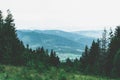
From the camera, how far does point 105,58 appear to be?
59.2m

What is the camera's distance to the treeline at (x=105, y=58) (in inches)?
1972

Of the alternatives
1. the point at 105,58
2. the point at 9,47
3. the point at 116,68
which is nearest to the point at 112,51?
the point at 105,58

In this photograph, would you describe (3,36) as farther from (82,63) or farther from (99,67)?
(82,63)

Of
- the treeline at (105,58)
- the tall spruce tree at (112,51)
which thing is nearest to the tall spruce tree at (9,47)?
the treeline at (105,58)

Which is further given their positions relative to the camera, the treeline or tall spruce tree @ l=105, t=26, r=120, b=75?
tall spruce tree @ l=105, t=26, r=120, b=75

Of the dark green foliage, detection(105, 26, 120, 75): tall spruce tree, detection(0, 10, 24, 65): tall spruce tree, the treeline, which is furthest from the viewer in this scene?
detection(105, 26, 120, 75): tall spruce tree

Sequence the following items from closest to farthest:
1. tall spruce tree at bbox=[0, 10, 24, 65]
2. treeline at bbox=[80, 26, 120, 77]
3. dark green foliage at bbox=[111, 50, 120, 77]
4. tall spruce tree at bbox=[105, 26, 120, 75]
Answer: dark green foliage at bbox=[111, 50, 120, 77] < treeline at bbox=[80, 26, 120, 77] < tall spruce tree at bbox=[0, 10, 24, 65] < tall spruce tree at bbox=[105, 26, 120, 75]

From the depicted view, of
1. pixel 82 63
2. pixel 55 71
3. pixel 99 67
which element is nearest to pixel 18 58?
pixel 99 67

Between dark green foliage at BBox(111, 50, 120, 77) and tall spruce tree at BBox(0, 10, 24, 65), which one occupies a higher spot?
tall spruce tree at BBox(0, 10, 24, 65)

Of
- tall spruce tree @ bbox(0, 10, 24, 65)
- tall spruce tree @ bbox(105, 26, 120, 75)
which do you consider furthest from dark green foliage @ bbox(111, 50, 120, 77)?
tall spruce tree @ bbox(0, 10, 24, 65)

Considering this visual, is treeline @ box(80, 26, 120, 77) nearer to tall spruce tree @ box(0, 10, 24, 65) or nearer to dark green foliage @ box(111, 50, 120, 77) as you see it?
dark green foliage @ box(111, 50, 120, 77)

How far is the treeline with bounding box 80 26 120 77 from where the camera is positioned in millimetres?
50097

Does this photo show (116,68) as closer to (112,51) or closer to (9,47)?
(112,51)

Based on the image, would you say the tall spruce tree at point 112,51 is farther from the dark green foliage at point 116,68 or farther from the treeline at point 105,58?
the dark green foliage at point 116,68
